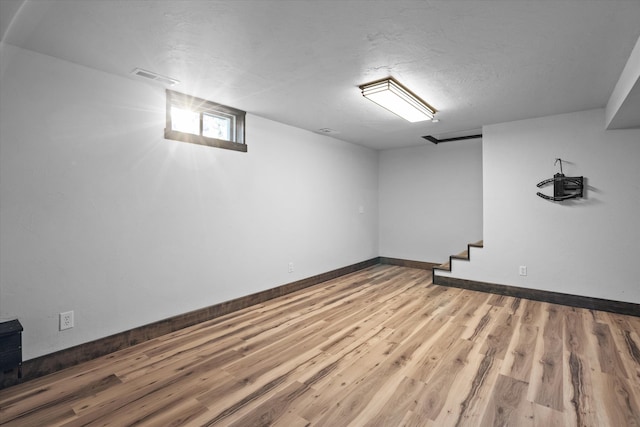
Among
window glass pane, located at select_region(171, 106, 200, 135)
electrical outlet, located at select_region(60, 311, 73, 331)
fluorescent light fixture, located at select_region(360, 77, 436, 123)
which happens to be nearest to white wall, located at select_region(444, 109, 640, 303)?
fluorescent light fixture, located at select_region(360, 77, 436, 123)

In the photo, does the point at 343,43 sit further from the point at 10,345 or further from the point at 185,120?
the point at 10,345

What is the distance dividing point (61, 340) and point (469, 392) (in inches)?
121

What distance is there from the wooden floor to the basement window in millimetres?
2025

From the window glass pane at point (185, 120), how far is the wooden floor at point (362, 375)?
83.3 inches

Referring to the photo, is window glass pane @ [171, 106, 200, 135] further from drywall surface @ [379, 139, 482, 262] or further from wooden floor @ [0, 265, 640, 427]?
drywall surface @ [379, 139, 482, 262]

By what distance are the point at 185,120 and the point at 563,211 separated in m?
4.76

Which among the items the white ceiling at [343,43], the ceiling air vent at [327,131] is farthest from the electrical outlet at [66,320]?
the ceiling air vent at [327,131]

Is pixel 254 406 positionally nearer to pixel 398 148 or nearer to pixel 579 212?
pixel 579 212

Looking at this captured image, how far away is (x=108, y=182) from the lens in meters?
2.64

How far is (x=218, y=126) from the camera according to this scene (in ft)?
11.9

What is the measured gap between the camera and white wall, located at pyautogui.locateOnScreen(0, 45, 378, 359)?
2227 mm

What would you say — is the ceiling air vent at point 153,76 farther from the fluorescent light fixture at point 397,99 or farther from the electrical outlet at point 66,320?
the electrical outlet at point 66,320

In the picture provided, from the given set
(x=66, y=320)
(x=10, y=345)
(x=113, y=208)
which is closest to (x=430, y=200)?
(x=113, y=208)

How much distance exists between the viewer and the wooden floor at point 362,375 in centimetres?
183
